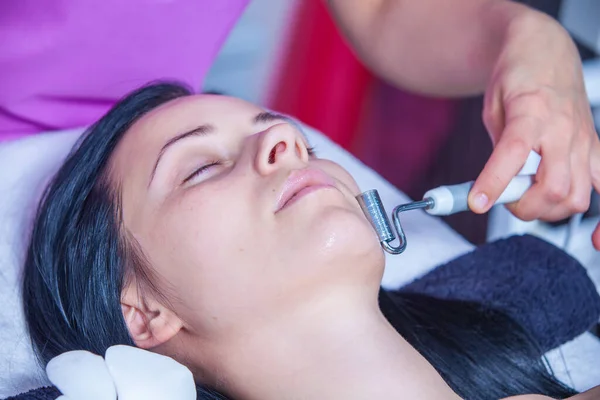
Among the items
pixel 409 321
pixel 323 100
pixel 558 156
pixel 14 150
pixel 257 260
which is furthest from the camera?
pixel 323 100

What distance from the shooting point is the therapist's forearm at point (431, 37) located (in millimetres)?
1159

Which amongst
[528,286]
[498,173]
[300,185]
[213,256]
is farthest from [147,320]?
[528,286]

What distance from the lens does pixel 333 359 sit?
835 mm

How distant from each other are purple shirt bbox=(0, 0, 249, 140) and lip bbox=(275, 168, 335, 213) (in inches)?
21.1

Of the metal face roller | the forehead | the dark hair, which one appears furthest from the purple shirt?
the metal face roller

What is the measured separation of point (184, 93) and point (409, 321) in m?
0.51

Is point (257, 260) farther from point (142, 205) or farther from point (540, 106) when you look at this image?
point (540, 106)

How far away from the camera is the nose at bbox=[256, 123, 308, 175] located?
858 millimetres

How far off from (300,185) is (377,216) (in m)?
0.11

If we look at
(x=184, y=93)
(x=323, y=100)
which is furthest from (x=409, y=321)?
(x=323, y=100)

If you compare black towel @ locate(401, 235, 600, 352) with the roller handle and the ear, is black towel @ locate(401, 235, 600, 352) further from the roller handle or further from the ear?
the ear

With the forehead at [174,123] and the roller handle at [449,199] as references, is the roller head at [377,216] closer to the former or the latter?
the roller handle at [449,199]

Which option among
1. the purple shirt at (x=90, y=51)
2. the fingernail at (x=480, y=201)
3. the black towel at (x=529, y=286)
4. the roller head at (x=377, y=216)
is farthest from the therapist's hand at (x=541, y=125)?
the purple shirt at (x=90, y=51)

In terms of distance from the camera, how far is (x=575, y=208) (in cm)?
97
